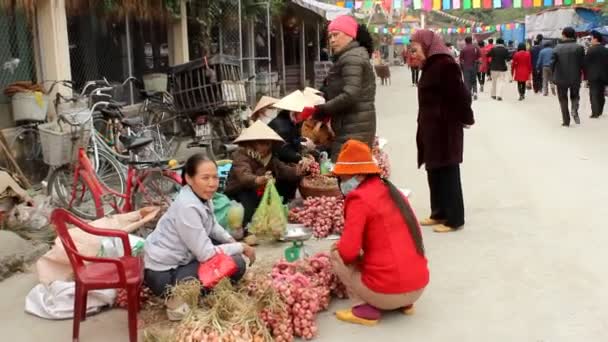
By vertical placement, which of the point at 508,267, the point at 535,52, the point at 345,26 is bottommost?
the point at 508,267

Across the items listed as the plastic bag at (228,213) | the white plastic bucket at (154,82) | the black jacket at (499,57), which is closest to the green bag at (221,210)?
the plastic bag at (228,213)

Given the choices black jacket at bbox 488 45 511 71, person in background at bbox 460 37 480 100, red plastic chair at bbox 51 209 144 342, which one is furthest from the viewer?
black jacket at bbox 488 45 511 71

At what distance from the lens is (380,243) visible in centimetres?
384

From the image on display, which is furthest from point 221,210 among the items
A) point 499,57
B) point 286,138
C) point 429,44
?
point 499,57

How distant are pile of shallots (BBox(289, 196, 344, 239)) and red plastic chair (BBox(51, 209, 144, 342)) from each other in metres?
2.27

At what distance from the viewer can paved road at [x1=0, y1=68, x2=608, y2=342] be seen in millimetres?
3965

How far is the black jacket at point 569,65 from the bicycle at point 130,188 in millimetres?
9392

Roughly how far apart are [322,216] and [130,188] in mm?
1727

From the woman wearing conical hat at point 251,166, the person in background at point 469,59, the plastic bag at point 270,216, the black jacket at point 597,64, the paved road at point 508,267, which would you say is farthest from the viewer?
the person in background at point 469,59

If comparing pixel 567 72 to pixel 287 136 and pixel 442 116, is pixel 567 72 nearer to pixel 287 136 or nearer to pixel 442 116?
pixel 442 116

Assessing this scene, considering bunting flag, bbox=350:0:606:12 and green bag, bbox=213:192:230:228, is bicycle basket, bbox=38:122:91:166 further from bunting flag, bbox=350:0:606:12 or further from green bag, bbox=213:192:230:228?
bunting flag, bbox=350:0:606:12

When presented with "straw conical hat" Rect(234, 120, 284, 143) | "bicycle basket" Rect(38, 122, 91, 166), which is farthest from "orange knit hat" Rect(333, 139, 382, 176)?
"bicycle basket" Rect(38, 122, 91, 166)

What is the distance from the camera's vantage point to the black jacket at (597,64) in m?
13.6

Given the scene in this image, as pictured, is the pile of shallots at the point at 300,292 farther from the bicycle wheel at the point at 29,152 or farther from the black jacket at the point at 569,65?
the black jacket at the point at 569,65
